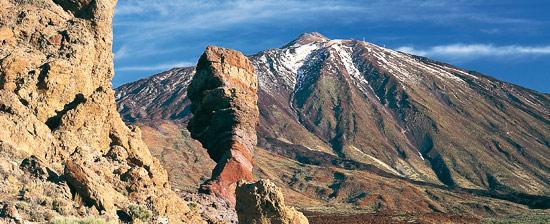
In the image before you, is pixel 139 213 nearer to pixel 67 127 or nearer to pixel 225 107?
pixel 67 127

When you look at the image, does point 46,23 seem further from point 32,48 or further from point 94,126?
point 94,126

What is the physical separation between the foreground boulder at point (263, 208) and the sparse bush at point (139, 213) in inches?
223

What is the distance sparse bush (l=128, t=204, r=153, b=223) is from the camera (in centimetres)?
2553

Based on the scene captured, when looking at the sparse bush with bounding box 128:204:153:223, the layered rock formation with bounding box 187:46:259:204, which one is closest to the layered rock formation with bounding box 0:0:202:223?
the sparse bush with bounding box 128:204:153:223

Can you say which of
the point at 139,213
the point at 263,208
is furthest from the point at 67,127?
the point at 263,208

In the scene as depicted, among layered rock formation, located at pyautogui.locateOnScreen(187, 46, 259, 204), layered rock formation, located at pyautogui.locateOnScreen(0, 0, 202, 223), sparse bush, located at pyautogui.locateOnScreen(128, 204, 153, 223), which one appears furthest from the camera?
layered rock formation, located at pyautogui.locateOnScreen(187, 46, 259, 204)

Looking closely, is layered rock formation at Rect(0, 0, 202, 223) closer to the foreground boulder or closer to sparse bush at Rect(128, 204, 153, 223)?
sparse bush at Rect(128, 204, 153, 223)

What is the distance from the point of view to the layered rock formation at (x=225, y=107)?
204ft

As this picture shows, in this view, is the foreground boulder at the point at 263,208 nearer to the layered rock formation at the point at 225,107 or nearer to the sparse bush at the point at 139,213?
the sparse bush at the point at 139,213

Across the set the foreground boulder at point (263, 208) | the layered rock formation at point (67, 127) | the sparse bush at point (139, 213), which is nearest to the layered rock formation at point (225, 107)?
the layered rock formation at point (67, 127)

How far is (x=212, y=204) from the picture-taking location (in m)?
49.9

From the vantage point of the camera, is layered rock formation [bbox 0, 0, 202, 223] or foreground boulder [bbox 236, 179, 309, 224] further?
foreground boulder [bbox 236, 179, 309, 224]

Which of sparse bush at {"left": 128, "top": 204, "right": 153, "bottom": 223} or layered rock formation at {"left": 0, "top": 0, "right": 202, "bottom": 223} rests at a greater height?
layered rock formation at {"left": 0, "top": 0, "right": 202, "bottom": 223}

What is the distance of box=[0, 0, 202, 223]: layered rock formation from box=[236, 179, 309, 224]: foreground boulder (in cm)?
307
